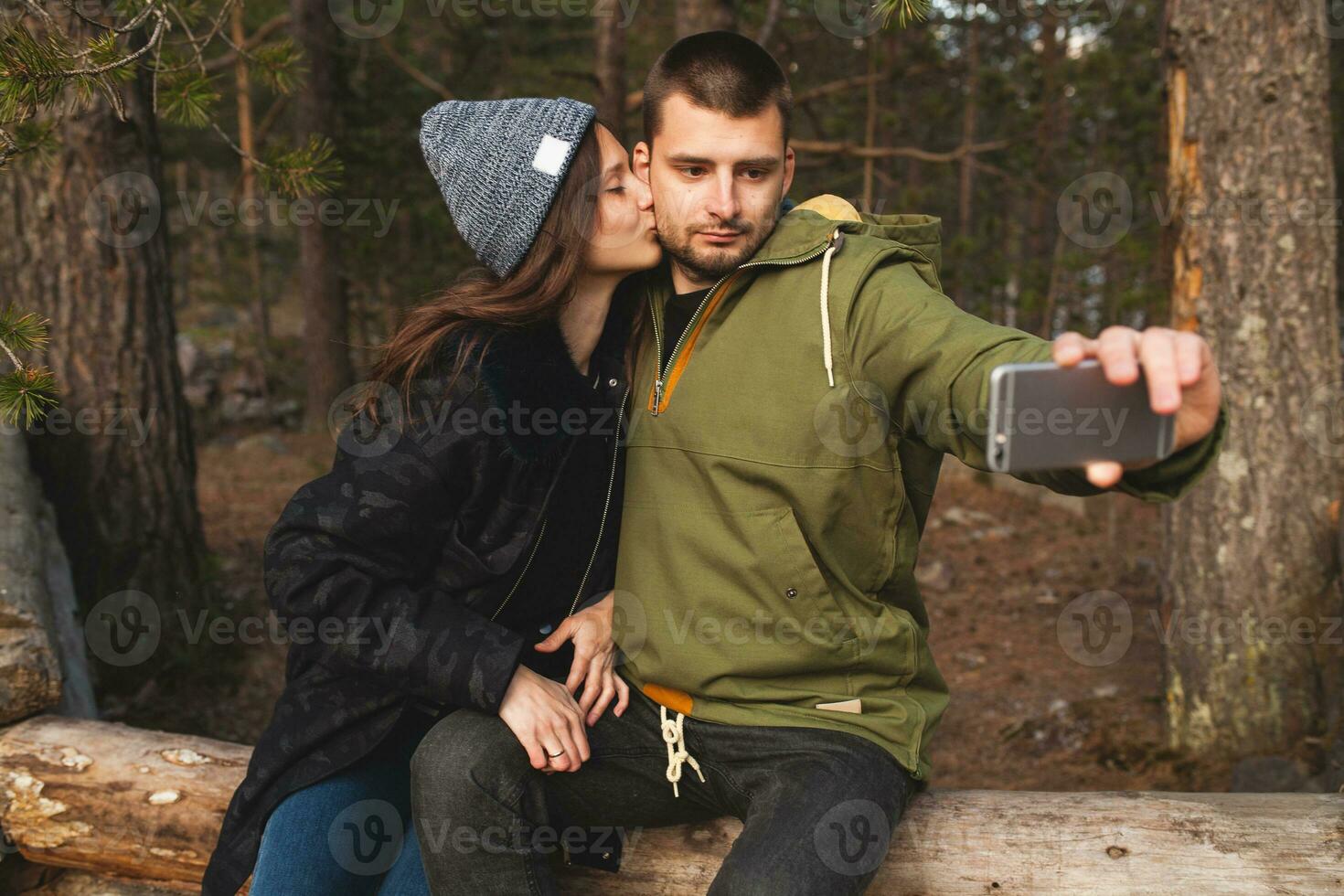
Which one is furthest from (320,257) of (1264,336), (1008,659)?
(1264,336)

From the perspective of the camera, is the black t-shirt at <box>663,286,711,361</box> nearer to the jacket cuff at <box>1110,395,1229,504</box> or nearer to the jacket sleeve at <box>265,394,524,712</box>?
the jacket sleeve at <box>265,394,524,712</box>

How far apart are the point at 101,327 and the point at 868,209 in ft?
11.1

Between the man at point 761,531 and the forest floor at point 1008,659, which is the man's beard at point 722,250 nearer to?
the man at point 761,531

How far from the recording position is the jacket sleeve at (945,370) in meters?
1.63

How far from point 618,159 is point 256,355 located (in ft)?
46.5

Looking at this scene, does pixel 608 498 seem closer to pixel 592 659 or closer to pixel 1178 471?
pixel 592 659

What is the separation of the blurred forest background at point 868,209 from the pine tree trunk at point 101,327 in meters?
0.01

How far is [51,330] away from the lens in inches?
174

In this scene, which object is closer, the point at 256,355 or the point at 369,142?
the point at 369,142

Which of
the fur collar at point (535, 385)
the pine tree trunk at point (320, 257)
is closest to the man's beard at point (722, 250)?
the fur collar at point (535, 385)

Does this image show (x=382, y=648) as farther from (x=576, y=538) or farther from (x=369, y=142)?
(x=369, y=142)

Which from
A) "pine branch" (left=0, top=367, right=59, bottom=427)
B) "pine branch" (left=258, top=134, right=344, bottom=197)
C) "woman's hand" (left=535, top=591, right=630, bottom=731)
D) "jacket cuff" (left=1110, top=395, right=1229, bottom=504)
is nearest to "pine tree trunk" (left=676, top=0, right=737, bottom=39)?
"pine branch" (left=258, top=134, right=344, bottom=197)

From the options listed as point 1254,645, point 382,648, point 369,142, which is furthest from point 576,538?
point 369,142

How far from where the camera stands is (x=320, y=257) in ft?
36.3
